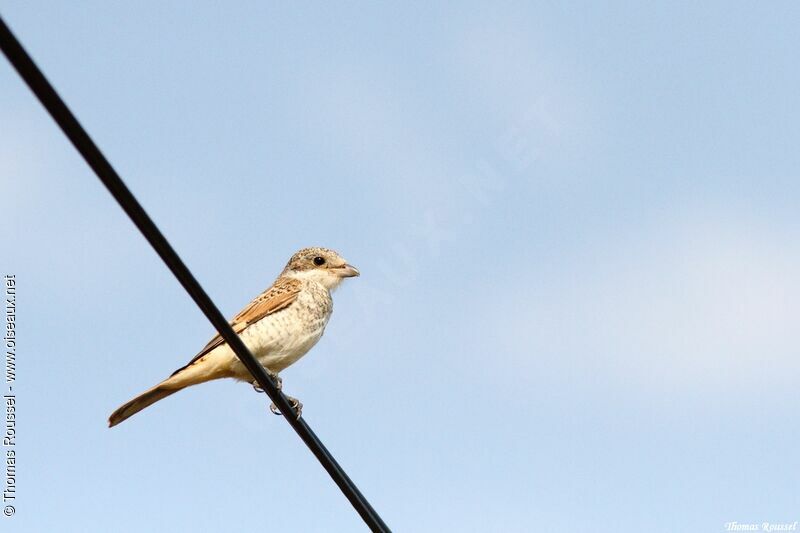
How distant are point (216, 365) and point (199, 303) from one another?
13.2 ft

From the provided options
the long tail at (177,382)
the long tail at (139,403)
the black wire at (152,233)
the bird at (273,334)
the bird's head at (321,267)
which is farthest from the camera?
the bird's head at (321,267)

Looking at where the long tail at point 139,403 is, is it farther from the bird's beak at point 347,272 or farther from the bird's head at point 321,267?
the bird's beak at point 347,272

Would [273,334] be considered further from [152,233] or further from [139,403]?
[152,233]

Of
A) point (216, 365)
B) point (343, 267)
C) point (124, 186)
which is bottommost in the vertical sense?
point (124, 186)

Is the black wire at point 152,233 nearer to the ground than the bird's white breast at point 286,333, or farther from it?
nearer to the ground

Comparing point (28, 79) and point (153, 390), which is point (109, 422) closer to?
point (153, 390)

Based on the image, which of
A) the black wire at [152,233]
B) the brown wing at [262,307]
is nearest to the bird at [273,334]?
the brown wing at [262,307]

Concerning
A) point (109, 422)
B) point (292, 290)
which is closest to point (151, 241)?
point (109, 422)

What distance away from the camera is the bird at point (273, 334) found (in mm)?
7992

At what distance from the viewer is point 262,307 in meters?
8.68

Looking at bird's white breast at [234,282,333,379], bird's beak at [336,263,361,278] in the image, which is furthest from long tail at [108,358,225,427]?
bird's beak at [336,263,361,278]

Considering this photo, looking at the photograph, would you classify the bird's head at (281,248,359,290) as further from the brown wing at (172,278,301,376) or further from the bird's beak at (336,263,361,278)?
the brown wing at (172,278,301,376)

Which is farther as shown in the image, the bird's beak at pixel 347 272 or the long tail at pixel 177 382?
the bird's beak at pixel 347 272

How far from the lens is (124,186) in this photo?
131 inches
